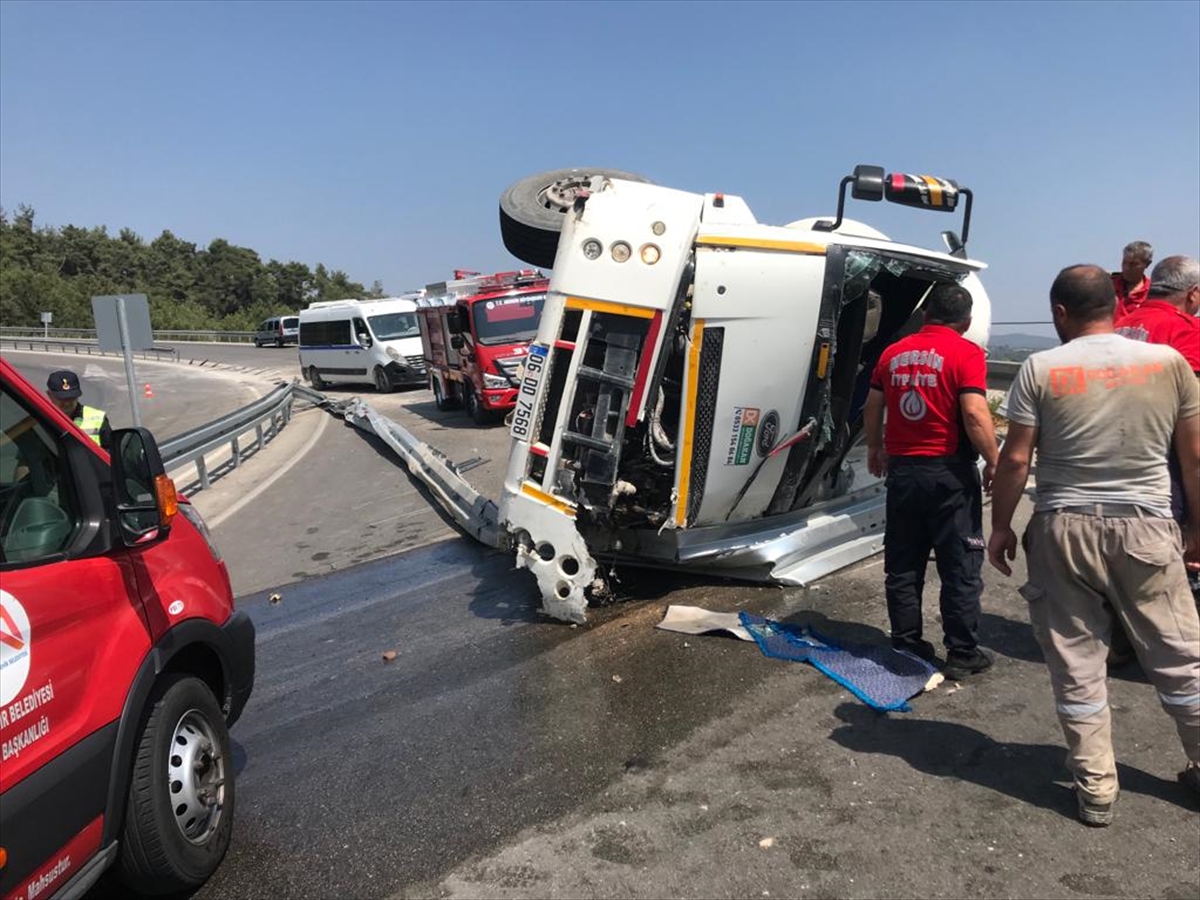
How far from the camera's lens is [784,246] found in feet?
16.1

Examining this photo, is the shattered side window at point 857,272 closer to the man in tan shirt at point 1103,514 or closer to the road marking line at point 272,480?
the man in tan shirt at point 1103,514

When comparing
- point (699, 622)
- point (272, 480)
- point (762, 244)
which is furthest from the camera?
point (272, 480)

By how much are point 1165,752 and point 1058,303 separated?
186 centimetres

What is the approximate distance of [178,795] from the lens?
9.71 ft

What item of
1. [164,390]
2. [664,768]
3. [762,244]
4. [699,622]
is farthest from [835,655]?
[164,390]

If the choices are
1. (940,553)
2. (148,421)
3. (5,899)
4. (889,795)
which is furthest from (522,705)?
(148,421)

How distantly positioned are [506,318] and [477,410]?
1755 mm

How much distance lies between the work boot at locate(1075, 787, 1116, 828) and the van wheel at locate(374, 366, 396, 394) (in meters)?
22.0

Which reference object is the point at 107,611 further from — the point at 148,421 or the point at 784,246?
the point at 148,421

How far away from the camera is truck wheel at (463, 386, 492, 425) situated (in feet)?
51.6

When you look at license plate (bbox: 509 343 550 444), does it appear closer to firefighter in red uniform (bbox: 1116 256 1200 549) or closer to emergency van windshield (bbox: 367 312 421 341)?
firefighter in red uniform (bbox: 1116 256 1200 549)

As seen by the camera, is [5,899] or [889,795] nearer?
[5,899]

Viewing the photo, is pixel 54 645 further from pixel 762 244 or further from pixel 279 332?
pixel 279 332

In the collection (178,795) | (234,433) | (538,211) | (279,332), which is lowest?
(234,433)
